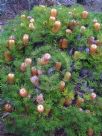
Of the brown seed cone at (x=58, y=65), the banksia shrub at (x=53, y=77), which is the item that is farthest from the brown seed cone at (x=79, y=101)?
the brown seed cone at (x=58, y=65)

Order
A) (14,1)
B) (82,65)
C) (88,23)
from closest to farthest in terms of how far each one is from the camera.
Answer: (82,65) < (88,23) < (14,1)

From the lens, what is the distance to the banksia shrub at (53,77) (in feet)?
11.5

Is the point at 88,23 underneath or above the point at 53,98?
above

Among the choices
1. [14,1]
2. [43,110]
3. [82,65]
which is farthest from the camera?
[14,1]


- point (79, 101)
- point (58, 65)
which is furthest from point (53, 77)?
point (79, 101)

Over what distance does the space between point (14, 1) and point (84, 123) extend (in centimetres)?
447

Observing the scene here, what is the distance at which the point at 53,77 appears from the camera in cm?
350

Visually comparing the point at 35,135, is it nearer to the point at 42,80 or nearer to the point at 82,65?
the point at 42,80

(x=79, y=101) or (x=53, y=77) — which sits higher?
(x=53, y=77)

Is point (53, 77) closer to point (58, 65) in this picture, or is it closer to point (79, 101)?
point (58, 65)

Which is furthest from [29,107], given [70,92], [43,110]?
[70,92]

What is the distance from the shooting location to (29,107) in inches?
138

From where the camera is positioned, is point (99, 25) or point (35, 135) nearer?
point (35, 135)

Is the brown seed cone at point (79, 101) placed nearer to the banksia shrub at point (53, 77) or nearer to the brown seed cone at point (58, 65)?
the banksia shrub at point (53, 77)
